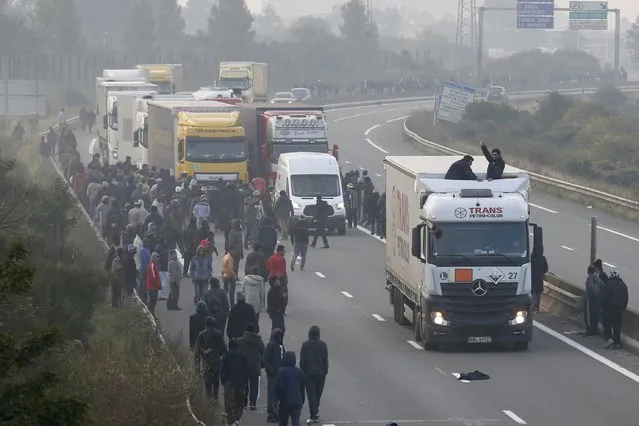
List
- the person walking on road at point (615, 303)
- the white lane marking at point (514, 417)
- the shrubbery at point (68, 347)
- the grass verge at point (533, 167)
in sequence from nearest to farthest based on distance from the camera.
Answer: the shrubbery at point (68, 347), the white lane marking at point (514, 417), the person walking on road at point (615, 303), the grass verge at point (533, 167)

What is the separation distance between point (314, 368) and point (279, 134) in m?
27.1

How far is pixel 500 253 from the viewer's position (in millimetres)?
24703

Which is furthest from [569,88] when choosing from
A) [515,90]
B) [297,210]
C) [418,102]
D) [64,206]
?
[64,206]

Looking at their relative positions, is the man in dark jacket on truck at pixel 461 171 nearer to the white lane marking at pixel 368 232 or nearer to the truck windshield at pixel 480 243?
the truck windshield at pixel 480 243

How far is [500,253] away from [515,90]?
113 metres

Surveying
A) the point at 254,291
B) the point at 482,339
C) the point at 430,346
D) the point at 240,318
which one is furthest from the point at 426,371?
the point at 254,291

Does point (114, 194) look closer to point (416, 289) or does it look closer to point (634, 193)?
point (416, 289)

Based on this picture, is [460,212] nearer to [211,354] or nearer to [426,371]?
[426,371]

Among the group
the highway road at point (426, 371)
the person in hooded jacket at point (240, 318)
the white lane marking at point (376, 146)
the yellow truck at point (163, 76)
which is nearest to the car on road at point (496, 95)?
the yellow truck at point (163, 76)

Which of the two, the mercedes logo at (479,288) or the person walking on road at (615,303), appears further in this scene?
the person walking on road at (615,303)

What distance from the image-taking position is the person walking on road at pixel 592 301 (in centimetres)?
2600

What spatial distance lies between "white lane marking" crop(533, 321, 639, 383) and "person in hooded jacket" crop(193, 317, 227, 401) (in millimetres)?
6359

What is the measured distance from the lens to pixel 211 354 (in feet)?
66.7

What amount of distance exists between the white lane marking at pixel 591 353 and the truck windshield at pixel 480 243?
1929mm
